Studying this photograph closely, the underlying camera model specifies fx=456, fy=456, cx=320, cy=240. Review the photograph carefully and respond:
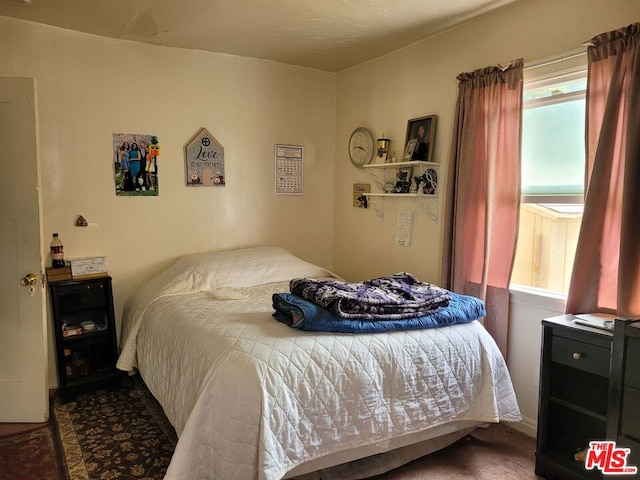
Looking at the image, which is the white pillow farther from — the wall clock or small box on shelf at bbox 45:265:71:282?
the wall clock

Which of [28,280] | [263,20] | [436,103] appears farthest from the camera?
[436,103]

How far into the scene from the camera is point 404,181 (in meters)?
3.30

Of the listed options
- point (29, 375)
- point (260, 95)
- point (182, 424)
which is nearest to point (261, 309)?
point (182, 424)

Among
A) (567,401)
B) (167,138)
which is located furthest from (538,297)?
(167,138)

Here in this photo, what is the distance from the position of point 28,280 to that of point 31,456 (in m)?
0.94

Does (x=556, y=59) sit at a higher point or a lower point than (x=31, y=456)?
higher

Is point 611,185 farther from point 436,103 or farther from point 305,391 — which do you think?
point 305,391

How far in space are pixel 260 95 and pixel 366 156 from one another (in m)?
1.00

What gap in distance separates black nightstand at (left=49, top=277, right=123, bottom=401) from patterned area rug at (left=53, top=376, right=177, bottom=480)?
10 centimetres

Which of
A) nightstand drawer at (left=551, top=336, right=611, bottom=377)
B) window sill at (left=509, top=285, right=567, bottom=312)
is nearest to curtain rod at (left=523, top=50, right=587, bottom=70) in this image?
window sill at (left=509, top=285, right=567, bottom=312)

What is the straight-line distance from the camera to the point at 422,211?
323cm

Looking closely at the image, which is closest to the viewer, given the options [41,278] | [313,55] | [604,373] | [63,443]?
[604,373]

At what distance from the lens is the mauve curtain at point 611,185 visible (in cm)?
200

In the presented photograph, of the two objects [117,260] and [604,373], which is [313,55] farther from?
[604,373]
